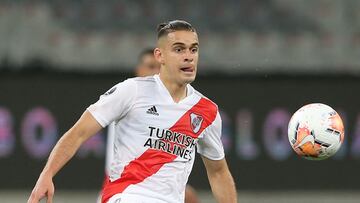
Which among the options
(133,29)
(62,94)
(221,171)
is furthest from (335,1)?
(221,171)

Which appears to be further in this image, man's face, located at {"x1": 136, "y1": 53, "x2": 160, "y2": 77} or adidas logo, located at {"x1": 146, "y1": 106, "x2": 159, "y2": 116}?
man's face, located at {"x1": 136, "y1": 53, "x2": 160, "y2": 77}

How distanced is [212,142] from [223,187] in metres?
0.35

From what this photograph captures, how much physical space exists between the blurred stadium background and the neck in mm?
6444

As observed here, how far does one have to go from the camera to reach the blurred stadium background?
39.6ft

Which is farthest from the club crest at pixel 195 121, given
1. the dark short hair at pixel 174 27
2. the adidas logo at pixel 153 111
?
the dark short hair at pixel 174 27

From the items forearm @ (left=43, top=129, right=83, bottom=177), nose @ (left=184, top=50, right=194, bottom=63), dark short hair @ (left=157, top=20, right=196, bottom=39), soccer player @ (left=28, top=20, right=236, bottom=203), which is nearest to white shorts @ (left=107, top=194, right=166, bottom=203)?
soccer player @ (left=28, top=20, right=236, bottom=203)

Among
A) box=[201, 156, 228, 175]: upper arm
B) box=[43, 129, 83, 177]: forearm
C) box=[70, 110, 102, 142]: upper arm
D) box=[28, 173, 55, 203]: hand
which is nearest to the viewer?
box=[28, 173, 55, 203]: hand

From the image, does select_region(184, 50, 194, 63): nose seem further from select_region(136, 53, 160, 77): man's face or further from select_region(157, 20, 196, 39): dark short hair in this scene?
select_region(136, 53, 160, 77): man's face

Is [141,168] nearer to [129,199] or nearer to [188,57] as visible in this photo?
[129,199]

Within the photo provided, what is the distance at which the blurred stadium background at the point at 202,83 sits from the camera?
12.1 m

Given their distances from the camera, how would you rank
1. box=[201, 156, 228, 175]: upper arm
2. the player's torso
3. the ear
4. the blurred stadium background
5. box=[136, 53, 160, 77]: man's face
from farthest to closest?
the blurred stadium background < box=[136, 53, 160, 77]: man's face < box=[201, 156, 228, 175]: upper arm < the ear < the player's torso

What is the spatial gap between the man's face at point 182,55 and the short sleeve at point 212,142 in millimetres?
413

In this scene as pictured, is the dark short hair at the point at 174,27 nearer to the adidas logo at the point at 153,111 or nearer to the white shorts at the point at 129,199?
the adidas logo at the point at 153,111

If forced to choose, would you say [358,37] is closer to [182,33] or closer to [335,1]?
[335,1]
